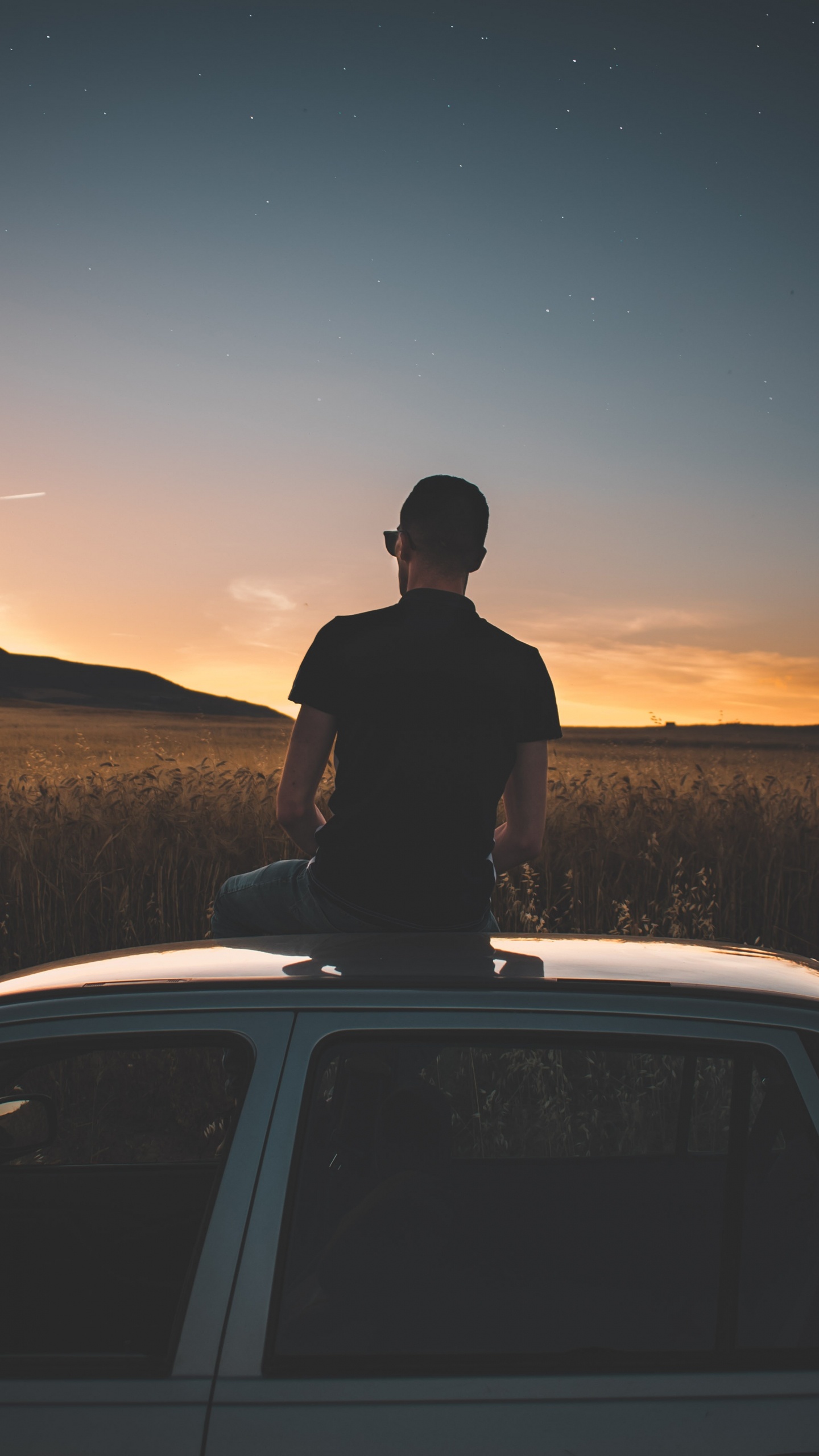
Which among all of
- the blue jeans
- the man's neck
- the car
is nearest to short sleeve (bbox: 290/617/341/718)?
the man's neck

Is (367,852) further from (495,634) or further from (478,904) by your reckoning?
(495,634)

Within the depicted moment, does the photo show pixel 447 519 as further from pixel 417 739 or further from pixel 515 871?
pixel 515 871

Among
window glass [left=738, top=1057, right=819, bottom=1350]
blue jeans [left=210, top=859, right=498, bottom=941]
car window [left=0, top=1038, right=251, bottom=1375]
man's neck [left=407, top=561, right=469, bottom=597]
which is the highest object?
man's neck [left=407, top=561, right=469, bottom=597]

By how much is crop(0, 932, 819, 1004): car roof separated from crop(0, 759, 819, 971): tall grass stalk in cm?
376

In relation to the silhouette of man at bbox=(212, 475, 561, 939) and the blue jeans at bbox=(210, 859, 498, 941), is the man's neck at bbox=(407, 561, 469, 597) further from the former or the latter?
the blue jeans at bbox=(210, 859, 498, 941)

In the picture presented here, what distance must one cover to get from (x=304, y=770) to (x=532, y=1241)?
50.2 inches

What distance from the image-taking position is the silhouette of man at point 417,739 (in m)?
2.33

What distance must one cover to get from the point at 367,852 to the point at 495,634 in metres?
0.68

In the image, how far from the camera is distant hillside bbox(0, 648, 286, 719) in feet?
376

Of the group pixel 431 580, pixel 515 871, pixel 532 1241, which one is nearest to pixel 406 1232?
pixel 532 1241

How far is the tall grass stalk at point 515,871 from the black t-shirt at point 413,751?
3394mm

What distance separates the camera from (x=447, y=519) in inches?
96.8

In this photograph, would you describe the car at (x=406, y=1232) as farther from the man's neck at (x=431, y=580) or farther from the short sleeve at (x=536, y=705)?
the man's neck at (x=431, y=580)

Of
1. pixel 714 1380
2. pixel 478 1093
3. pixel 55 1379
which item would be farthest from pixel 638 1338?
pixel 478 1093
